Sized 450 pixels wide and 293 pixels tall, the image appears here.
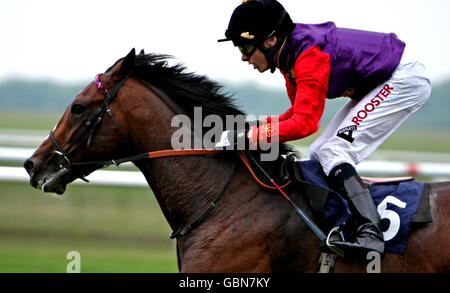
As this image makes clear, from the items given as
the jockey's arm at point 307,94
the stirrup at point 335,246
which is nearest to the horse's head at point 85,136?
the jockey's arm at point 307,94

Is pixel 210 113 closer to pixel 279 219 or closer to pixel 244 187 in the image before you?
pixel 244 187

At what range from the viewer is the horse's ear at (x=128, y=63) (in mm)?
3217

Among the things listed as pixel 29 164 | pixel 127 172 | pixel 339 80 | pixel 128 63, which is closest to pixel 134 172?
pixel 127 172

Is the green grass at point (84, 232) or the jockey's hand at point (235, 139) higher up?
the jockey's hand at point (235, 139)

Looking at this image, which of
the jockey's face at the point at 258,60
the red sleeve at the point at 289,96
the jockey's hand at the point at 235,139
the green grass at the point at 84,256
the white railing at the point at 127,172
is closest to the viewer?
the jockey's hand at the point at 235,139

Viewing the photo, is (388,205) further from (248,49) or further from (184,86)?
(184,86)

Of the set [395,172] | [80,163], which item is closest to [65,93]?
[395,172]

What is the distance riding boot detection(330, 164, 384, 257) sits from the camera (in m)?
2.94

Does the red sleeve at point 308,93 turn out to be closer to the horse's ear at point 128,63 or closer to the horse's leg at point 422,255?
the horse's leg at point 422,255

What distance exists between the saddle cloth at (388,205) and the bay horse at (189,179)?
0.07 m

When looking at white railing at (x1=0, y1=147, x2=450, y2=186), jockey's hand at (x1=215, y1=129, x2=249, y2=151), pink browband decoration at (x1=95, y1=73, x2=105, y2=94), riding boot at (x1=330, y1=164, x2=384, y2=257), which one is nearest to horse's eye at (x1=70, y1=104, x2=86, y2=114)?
pink browband decoration at (x1=95, y1=73, x2=105, y2=94)

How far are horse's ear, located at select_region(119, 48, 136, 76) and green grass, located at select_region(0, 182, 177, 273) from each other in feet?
9.15

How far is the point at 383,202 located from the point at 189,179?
1.04 meters

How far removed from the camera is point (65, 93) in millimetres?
40219
